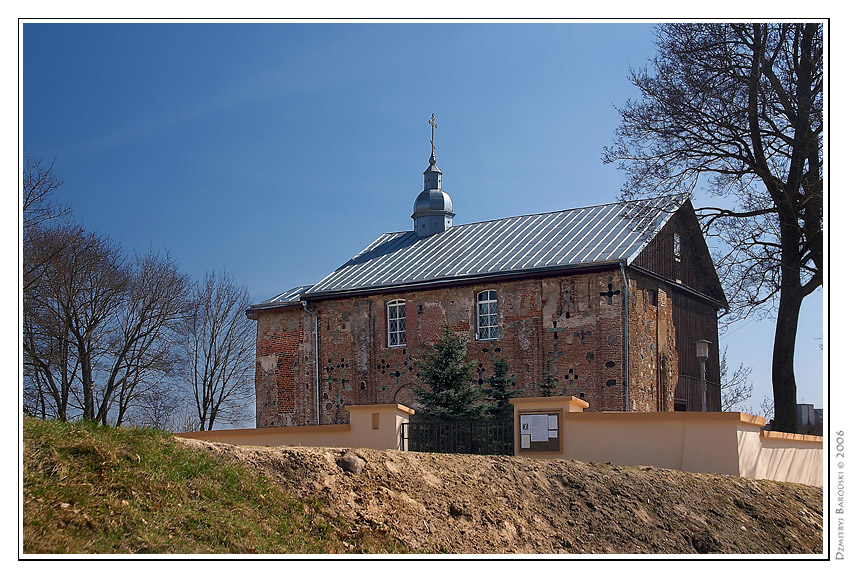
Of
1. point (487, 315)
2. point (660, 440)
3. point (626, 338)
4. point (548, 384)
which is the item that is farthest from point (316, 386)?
point (660, 440)

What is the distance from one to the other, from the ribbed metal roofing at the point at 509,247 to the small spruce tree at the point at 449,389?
3540 mm

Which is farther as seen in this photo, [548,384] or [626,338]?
[548,384]

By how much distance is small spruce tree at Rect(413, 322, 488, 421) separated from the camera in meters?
21.4

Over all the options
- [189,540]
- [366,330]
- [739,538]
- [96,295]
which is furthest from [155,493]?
[96,295]

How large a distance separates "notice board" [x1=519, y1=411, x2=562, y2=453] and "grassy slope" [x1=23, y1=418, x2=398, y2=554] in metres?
6.15

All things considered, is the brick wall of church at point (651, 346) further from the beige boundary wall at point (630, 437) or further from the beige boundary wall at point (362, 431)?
the beige boundary wall at point (362, 431)

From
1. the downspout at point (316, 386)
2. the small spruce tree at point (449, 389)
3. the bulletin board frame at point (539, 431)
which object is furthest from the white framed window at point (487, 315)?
the bulletin board frame at point (539, 431)

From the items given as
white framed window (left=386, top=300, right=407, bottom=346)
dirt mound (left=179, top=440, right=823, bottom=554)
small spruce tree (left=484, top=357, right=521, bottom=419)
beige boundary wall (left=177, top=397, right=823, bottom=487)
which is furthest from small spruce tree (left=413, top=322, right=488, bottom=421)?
dirt mound (left=179, top=440, right=823, bottom=554)

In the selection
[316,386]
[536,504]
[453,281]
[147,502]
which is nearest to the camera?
[147,502]

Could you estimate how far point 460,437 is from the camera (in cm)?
1773

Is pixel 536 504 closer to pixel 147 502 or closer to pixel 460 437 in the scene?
pixel 147 502

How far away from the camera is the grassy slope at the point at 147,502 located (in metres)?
8.46

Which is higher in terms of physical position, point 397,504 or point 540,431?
point 540,431

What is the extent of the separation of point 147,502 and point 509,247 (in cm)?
1906
